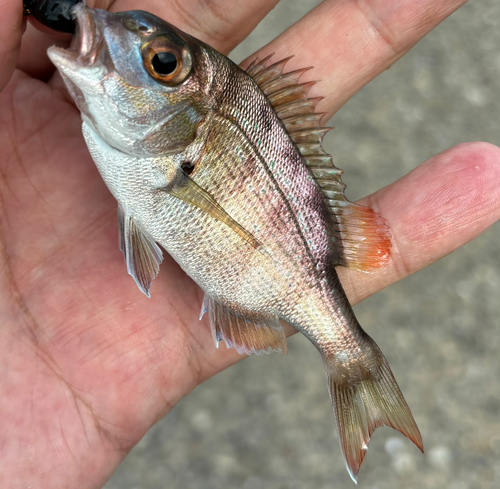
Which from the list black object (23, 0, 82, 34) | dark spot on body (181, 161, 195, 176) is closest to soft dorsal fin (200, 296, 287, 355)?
dark spot on body (181, 161, 195, 176)

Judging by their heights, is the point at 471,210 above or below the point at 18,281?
below

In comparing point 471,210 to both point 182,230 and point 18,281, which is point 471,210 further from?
point 18,281

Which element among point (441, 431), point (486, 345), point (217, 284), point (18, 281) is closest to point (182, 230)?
point (217, 284)

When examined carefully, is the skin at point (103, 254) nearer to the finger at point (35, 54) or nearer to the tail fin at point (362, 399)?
the finger at point (35, 54)

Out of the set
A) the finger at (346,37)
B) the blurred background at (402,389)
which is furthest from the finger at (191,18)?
the blurred background at (402,389)

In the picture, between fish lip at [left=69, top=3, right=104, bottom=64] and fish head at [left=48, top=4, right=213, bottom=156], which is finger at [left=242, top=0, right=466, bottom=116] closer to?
fish head at [left=48, top=4, right=213, bottom=156]

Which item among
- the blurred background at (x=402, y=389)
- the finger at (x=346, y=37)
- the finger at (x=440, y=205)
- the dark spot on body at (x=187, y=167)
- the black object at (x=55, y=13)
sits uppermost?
the black object at (x=55, y=13)

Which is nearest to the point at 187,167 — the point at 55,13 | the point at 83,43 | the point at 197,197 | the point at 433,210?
the point at 197,197
